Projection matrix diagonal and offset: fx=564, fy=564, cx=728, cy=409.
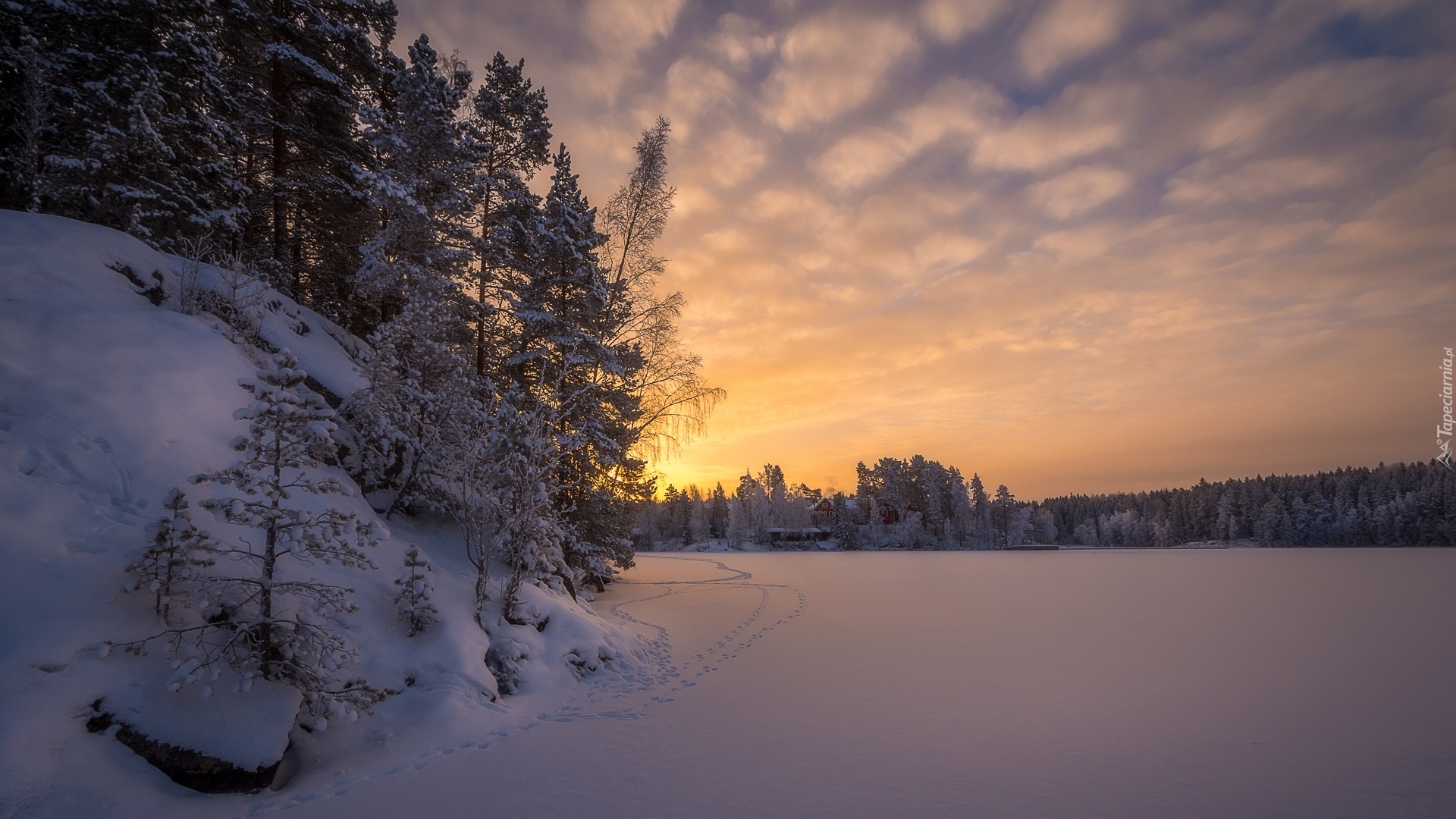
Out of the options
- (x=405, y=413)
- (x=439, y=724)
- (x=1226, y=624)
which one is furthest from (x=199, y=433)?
(x=1226, y=624)

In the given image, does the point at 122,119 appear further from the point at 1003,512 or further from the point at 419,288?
the point at 1003,512

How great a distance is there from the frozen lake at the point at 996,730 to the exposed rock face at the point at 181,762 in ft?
2.15

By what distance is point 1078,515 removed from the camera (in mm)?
123688

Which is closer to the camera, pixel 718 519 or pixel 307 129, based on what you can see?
pixel 307 129

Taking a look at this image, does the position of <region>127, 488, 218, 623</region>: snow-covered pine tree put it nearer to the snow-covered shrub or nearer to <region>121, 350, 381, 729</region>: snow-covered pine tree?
<region>121, 350, 381, 729</region>: snow-covered pine tree

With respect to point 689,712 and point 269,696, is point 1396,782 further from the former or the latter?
point 269,696

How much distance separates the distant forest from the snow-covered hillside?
82.3 m

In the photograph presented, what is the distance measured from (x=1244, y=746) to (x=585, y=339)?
42.9 ft

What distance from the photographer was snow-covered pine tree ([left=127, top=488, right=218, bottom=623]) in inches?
179

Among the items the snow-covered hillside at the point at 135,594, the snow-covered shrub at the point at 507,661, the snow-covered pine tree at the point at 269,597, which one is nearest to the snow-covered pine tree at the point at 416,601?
the snow-covered hillside at the point at 135,594

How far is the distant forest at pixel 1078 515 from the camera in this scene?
74.0 meters

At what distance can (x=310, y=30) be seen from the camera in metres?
14.4

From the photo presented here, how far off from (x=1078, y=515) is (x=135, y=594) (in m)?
146

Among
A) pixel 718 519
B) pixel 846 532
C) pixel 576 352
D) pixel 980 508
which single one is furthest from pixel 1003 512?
pixel 576 352
